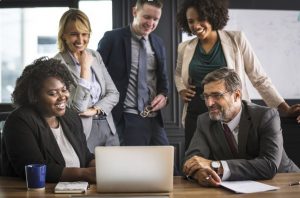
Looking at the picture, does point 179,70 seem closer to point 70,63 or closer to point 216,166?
point 70,63

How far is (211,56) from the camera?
295cm

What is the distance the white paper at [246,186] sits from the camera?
1843 millimetres

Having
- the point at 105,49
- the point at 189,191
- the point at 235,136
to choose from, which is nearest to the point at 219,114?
the point at 235,136

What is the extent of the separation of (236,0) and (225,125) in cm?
215

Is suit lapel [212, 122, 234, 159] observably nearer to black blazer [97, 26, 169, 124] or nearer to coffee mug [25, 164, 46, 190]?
coffee mug [25, 164, 46, 190]

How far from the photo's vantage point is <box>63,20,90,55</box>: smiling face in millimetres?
2836

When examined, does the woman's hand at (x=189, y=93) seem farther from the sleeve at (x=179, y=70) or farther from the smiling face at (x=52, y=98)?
the smiling face at (x=52, y=98)

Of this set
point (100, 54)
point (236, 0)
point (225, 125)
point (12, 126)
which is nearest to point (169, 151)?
point (225, 125)

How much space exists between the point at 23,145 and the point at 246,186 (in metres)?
1.03

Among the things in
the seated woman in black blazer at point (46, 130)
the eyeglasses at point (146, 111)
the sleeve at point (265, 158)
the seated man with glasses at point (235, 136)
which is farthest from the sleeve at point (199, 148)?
the eyeglasses at point (146, 111)

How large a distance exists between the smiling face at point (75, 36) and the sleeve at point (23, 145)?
787 mm

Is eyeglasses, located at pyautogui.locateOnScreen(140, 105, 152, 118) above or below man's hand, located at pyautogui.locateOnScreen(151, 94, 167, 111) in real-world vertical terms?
below

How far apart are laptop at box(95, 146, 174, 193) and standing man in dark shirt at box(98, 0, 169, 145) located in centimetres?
147

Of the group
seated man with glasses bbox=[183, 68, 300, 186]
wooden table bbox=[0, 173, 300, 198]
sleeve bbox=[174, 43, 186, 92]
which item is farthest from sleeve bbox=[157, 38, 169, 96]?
wooden table bbox=[0, 173, 300, 198]
